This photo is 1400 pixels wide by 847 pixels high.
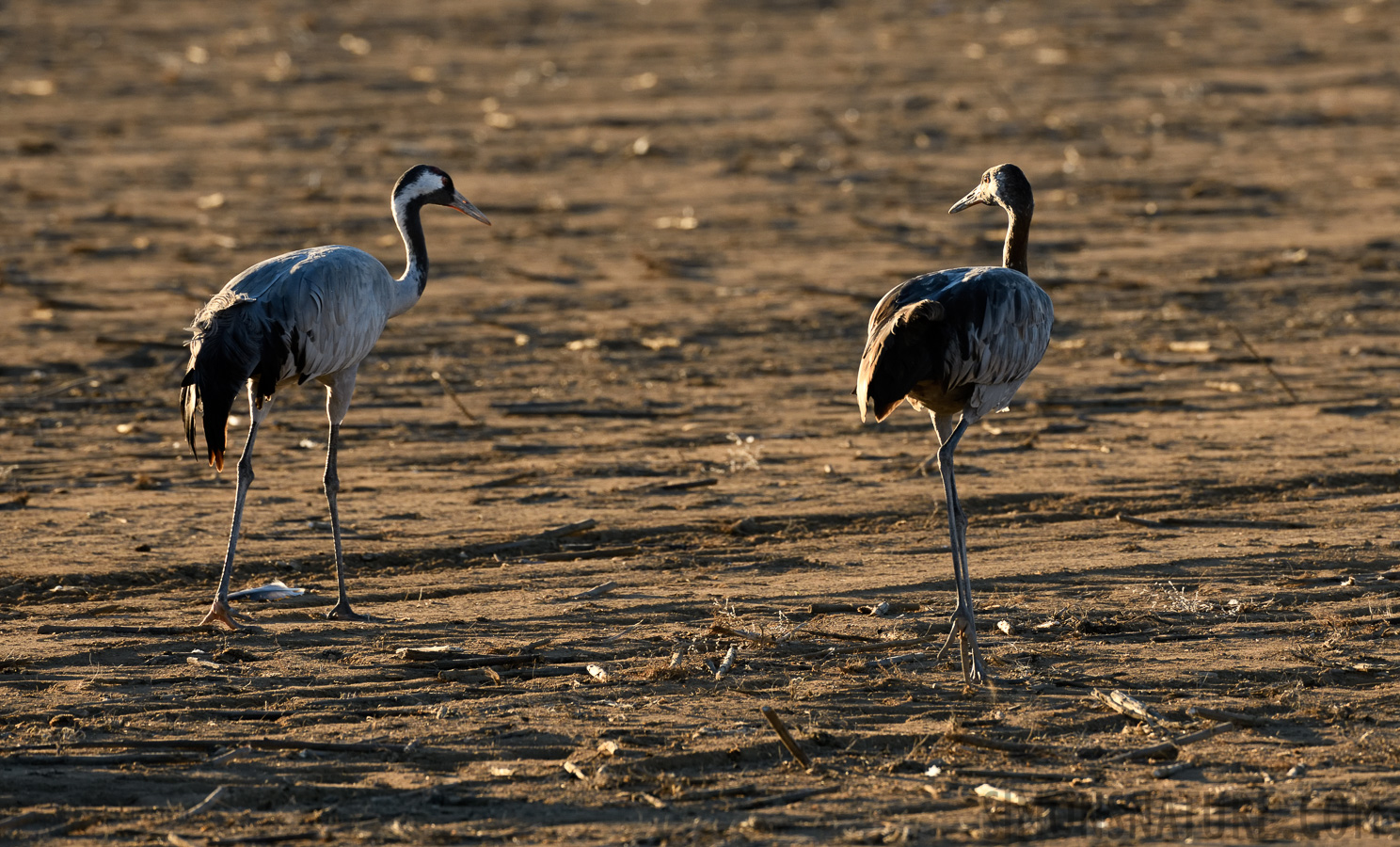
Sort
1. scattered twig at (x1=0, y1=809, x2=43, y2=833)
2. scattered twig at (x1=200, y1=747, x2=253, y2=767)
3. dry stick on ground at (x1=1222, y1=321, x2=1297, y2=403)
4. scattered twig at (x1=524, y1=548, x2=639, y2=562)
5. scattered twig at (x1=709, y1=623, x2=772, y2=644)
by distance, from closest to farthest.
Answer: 1. scattered twig at (x1=0, y1=809, x2=43, y2=833)
2. scattered twig at (x1=200, y1=747, x2=253, y2=767)
3. scattered twig at (x1=709, y1=623, x2=772, y2=644)
4. scattered twig at (x1=524, y1=548, x2=639, y2=562)
5. dry stick on ground at (x1=1222, y1=321, x2=1297, y2=403)

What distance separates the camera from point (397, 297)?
27.7ft

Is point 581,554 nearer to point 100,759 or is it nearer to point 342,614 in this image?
point 342,614

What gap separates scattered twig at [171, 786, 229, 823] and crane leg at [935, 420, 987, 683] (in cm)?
271

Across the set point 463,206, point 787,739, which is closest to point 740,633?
point 787,739

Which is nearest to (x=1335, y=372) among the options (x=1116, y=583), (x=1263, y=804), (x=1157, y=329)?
(x=1157, y=329)

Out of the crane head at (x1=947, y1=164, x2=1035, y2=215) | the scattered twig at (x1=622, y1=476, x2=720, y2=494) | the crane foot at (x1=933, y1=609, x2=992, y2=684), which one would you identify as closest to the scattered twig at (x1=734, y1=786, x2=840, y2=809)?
the crane foot at (x1=933, y1=609, x2=992, y2=684)

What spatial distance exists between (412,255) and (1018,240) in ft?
10.5

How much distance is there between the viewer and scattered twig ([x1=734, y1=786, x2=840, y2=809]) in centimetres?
518

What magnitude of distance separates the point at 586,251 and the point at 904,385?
851 cm

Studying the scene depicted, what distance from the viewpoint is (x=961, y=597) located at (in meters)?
6.37

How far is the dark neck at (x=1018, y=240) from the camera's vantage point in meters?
7.42

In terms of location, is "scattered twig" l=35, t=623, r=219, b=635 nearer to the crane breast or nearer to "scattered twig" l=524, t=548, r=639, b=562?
the crane breast

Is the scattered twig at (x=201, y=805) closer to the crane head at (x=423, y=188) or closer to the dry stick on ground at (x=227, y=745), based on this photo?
the dry stick on ground at (x=227, y=745)

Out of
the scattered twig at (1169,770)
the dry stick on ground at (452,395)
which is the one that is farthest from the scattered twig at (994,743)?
the dry stick on ground at (452,395)
